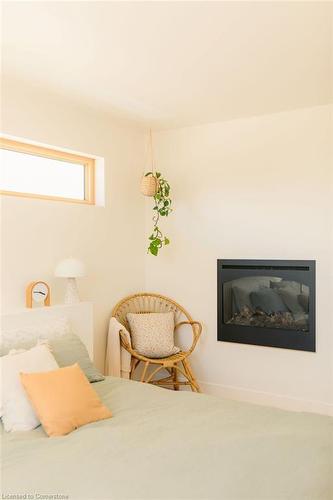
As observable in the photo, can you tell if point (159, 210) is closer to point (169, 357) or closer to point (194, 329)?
point (194, 329)

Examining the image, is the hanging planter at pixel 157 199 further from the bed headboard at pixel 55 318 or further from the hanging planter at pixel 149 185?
the bed headboard at pixel 55 318

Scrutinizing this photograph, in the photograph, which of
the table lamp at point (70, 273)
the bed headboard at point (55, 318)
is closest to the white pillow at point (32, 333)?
the bed headboard at point (55, 318)

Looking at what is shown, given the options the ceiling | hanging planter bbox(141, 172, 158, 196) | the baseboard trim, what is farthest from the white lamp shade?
the baseboard trim

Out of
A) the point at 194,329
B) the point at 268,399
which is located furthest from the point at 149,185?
the point at 268,399

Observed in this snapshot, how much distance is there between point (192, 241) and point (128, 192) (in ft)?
2.50

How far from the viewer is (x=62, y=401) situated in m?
2.28

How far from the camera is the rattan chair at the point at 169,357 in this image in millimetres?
3957

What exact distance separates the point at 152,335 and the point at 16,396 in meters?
1.90

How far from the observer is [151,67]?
2971 millimetres

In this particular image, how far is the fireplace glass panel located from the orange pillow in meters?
1.99

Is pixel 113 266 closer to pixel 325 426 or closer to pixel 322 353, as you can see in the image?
pixel 322 353

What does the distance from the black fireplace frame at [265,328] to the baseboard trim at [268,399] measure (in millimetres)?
423

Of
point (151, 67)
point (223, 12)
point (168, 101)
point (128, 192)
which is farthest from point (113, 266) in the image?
point (223, 12)

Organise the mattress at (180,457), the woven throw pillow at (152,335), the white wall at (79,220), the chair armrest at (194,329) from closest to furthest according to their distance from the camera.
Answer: the mattress at (180,457) < the white wall at (79,220) < the woven throw pillow at (152,335) < the chair armrest at (194,329)
